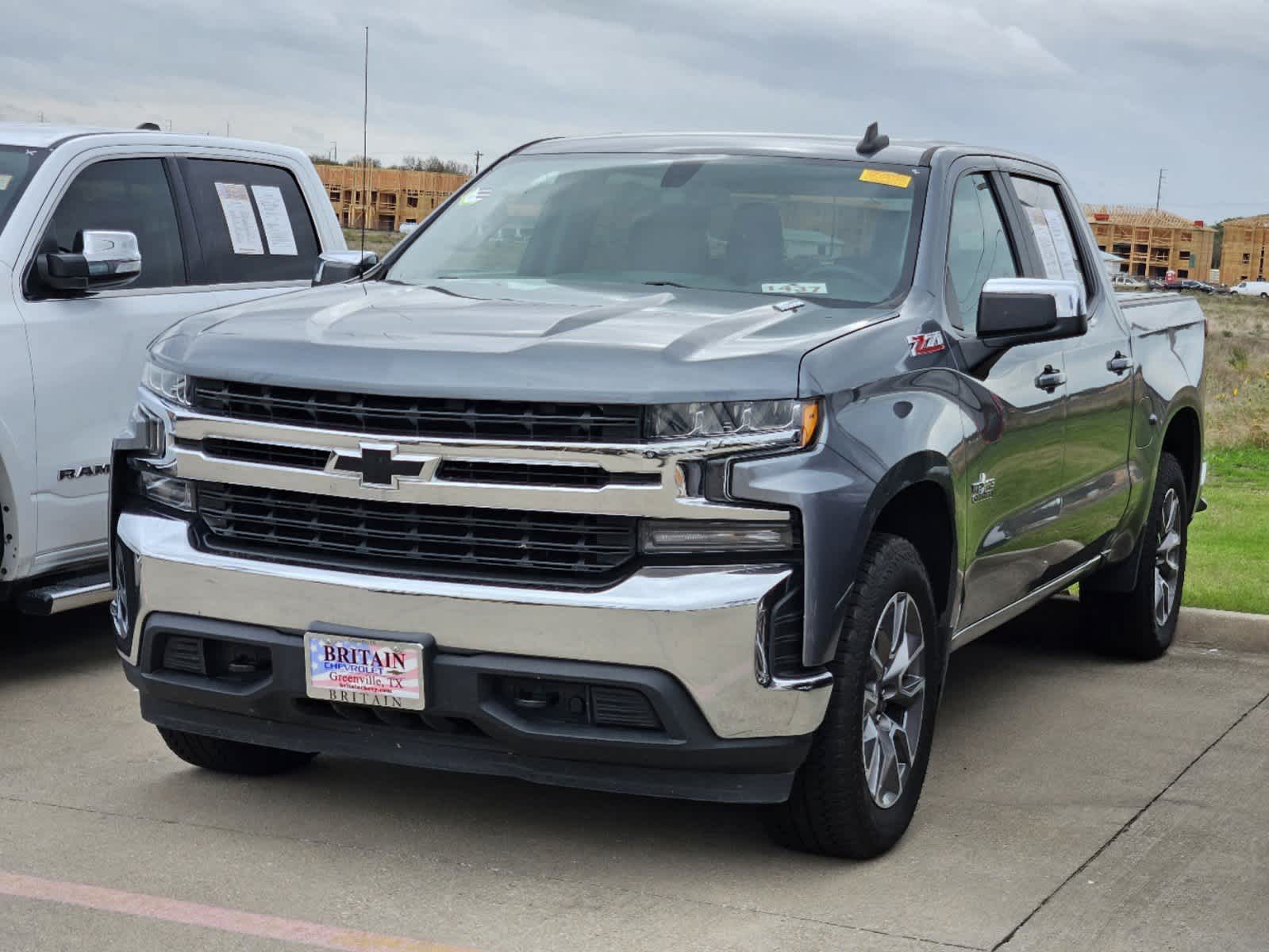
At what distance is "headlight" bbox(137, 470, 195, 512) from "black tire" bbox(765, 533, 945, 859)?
1.72 m

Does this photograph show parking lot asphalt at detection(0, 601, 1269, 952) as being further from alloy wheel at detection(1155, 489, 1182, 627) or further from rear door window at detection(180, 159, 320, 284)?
rear door window at detection(180, 159, 320, 284)

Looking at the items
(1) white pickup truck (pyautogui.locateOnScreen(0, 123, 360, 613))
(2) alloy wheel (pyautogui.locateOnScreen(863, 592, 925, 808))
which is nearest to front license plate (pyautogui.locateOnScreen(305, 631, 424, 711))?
(2) alloy wheel (pyautogui.locateOnScreen(863, 592, 925, 808))

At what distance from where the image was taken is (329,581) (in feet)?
14.1

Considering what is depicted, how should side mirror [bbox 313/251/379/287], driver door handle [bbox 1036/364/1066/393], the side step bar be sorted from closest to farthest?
driver door handle [bbox 1036/364/1066/393], side mirror [bbox 313/251/379/287], the side step bar

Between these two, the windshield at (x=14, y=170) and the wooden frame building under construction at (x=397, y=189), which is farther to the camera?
the wooden frame building under construction at (x=397, y=189)

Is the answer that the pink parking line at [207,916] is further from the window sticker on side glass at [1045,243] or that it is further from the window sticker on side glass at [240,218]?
the window sticker on side glass at [240,218]

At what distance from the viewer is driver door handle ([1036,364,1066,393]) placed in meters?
5.77

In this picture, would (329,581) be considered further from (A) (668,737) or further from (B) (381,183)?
(B) (381,183)

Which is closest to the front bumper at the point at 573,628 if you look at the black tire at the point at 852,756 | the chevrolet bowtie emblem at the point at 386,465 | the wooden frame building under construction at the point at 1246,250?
the black tire at the point at 852,756

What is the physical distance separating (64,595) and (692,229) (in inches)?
104

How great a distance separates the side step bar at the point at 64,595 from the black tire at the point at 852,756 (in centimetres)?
287

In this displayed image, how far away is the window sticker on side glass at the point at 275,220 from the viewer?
802 cm

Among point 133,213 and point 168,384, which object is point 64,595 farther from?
point 168,384

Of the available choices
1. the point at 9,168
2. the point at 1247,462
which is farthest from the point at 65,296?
the point at 1247,462
